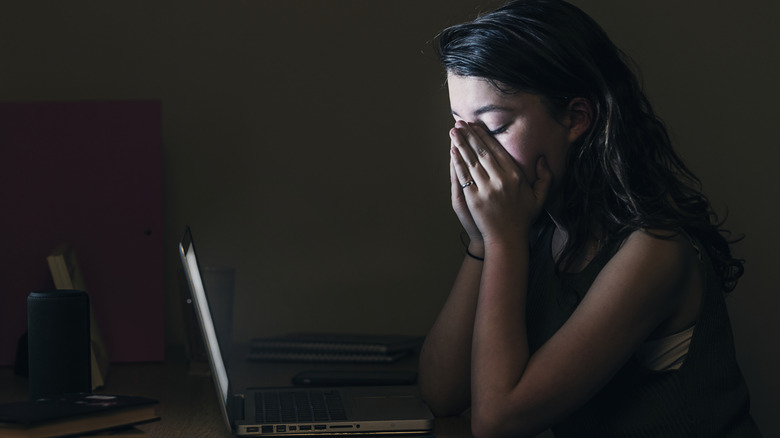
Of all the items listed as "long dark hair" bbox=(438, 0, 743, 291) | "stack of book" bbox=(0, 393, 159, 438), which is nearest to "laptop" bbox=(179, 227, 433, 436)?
"stack of book" bbox=(0, 393, 159, 438)

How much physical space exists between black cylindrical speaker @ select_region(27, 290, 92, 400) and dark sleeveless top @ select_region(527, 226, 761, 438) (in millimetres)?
712

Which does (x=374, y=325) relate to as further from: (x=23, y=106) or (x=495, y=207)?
(x=23, y=106)

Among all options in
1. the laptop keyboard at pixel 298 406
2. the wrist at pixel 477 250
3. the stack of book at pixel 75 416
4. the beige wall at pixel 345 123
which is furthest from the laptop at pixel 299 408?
the beige wall at pixel 345 123

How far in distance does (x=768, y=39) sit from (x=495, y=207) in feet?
3.08

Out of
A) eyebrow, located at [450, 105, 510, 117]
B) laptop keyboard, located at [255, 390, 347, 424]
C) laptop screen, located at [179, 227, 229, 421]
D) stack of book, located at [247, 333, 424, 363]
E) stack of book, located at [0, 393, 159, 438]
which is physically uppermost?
eyebrow, located at [450, 105, 510, 117]

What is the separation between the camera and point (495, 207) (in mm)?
1171

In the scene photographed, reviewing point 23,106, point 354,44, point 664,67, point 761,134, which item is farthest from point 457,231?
point 23,106

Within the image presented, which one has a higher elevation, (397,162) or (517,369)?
(397,162)

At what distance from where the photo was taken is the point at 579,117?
117 centimetres

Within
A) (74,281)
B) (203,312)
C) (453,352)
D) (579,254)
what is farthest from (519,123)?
(74,281)

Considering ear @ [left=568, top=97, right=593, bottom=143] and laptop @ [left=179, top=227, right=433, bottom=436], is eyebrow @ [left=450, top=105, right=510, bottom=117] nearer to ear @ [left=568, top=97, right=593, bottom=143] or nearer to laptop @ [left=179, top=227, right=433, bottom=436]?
ear @ [left=568, top=97, right=593, bottom=143]

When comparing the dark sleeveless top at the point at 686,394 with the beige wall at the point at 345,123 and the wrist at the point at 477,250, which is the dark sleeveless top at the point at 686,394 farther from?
the beige wall at the point at 345,123

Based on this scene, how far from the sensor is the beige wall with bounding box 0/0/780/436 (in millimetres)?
1714

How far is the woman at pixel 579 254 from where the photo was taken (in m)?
1.05
